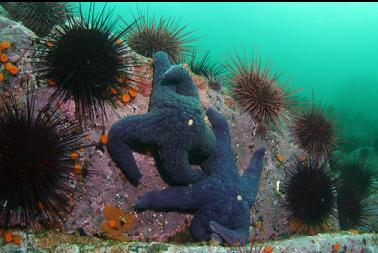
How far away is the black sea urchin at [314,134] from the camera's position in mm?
7312

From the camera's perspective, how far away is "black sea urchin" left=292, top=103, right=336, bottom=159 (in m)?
7.31

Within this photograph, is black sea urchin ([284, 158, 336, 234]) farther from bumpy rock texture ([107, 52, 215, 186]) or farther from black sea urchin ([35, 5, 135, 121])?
black sea urchin ([35, 5, 135, 121])

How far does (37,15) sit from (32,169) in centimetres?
556

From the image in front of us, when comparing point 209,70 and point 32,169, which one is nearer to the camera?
point 32,169

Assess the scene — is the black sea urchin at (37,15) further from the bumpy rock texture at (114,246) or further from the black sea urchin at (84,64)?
the bumpy rock texture at (114,246)

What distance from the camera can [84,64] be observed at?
442cm

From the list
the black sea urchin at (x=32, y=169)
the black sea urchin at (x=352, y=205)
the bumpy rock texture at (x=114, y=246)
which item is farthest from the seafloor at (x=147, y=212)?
the black sea urchin at (x=352, y=205)

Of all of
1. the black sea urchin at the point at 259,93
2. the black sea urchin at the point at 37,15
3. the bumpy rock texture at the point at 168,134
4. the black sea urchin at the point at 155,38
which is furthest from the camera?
the black sea urchin at the point at 37,15

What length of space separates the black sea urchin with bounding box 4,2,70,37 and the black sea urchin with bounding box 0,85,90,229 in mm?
4409

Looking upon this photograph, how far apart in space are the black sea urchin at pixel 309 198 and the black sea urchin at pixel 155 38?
12.0ft

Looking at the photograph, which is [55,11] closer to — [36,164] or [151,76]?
[151,76]

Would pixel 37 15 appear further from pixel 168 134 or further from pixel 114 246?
pixel 114 246

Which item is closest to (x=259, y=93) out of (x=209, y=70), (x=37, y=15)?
(x=209, y=70)

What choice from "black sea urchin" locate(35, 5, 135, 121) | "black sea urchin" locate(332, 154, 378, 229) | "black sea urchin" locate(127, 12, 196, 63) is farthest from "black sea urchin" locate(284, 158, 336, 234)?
"black sea urchin" locate(35, 5, 135, 121)
